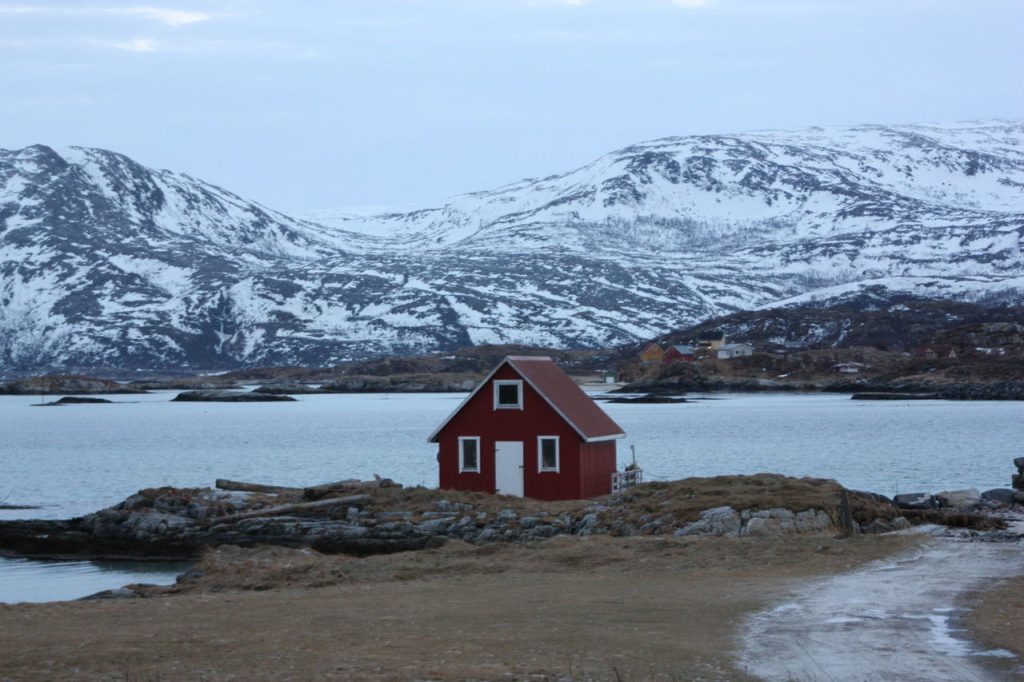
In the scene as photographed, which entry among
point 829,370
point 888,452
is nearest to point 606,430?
point 888,452

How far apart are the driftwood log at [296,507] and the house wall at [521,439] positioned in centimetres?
229

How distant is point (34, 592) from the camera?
1175 inches

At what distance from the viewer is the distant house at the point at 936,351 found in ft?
506

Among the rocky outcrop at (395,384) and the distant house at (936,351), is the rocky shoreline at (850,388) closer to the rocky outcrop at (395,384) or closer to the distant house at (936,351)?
the distant house at (936,351)

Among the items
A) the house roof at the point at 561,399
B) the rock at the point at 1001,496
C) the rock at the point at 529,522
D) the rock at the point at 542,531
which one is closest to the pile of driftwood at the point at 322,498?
the house roof at the point at 561,399

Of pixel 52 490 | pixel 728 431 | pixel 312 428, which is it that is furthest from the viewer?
pixel 312 428

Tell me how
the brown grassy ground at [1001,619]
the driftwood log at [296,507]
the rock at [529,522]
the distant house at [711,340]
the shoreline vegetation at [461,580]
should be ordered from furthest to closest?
the distant house at [711,340] < the driftwood log at [296,507] < the rock at [529,522] < the shoreline vegetation at [461,580] < the brown grassy ground at [1001,619]

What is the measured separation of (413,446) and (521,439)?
45033 millimetres

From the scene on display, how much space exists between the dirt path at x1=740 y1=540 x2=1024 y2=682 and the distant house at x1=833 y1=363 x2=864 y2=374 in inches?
5473

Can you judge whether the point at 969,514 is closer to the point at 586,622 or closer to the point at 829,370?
the point at 586,622

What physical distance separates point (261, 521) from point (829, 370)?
12910cm

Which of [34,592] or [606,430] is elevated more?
[606,430]

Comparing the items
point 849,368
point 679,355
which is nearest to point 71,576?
point 849,368

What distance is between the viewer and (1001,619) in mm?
14656
